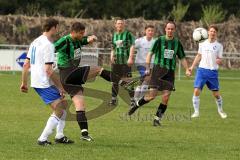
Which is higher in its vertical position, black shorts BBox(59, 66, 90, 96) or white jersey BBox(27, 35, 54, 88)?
white jersey BBox(27, 35, 54, 88)

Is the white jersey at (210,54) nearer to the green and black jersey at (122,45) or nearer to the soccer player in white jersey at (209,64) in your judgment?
the soccer player in white jersey at (209,64)

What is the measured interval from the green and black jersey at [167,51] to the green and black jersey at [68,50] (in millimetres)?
2821

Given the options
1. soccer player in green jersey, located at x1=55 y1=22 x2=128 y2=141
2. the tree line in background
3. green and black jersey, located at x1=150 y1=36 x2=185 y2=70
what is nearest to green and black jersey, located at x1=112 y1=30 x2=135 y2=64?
green and black jersey, located at x1=150 y1=36 x2=185 y2=70

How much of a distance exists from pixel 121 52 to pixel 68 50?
672 cm

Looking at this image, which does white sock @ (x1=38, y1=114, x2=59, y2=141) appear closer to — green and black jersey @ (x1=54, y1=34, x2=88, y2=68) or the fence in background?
A: green and black jersey @ (x1=54, y1=34, x2=88, y2=68)

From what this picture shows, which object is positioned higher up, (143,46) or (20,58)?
(143,46)

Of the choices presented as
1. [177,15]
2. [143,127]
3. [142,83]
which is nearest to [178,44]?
[143,127]

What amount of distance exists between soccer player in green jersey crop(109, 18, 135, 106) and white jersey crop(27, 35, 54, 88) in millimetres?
7224

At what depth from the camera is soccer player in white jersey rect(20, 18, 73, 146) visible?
1023cm

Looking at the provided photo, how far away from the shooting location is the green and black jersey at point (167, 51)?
13.9m

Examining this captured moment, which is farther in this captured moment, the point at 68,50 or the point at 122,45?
the point at 122,45

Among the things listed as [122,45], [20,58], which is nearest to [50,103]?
[122,45]

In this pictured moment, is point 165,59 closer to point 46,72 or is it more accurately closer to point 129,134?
point 129,134

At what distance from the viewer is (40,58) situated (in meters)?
10.3
